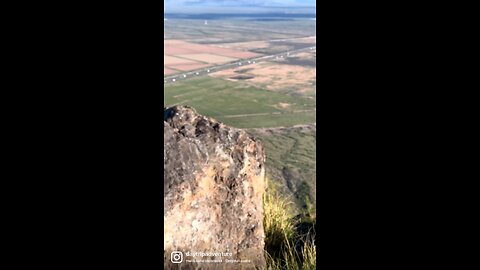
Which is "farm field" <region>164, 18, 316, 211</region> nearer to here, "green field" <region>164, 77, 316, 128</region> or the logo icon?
"green field" <region>164, 77, 316, 128</region>

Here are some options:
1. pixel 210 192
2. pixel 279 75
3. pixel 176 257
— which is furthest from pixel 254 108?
pixel 176 257

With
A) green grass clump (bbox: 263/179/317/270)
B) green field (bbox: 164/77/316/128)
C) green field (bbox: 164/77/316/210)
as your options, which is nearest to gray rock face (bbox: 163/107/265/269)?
green grass clump (bbox: 263/179/317/270)

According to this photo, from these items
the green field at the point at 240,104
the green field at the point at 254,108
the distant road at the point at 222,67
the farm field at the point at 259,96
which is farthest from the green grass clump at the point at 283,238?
the distant road at the point at 222,67

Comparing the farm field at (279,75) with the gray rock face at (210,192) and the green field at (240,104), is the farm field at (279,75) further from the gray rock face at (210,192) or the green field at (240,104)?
the gray rock face at (210,192)

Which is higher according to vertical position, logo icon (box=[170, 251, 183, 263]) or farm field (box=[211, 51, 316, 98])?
farm field (box=[211, 51, 316, 98])
